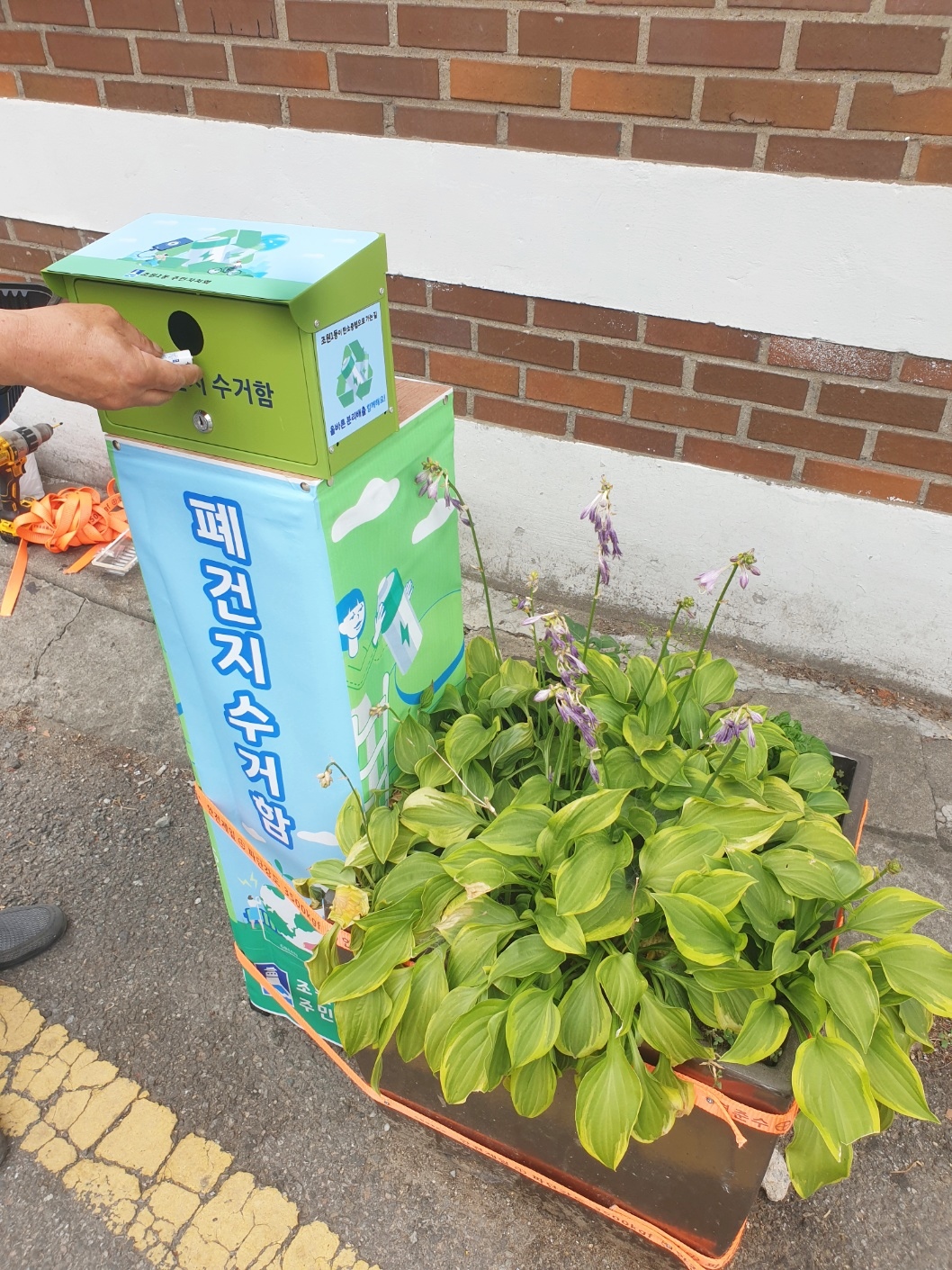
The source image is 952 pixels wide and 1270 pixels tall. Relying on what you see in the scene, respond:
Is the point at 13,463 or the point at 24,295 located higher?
the point at 24,295

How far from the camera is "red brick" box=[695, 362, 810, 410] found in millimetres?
2494

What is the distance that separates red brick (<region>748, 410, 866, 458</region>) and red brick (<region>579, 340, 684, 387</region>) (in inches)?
10.3

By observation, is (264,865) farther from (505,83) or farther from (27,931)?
(505,83)

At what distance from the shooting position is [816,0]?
206 cm

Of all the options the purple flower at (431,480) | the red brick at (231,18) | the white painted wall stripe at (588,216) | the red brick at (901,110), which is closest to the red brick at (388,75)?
the white painted wall stripe at (588,216)

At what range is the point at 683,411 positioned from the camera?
267cm

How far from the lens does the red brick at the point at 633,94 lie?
2.27m

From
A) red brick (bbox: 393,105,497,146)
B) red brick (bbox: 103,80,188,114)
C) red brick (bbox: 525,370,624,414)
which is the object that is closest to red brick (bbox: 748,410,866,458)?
red brick (bbox: 525,370,624,414)

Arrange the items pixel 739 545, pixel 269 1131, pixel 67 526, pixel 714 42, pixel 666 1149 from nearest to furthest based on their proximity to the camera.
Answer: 1. pixel 666 1149
2. pixel 269 1131
3. pixel 714 42
4. pixel 739 545
5. pixel 67 526

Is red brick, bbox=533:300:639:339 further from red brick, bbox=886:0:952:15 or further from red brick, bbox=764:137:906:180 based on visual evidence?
red brick, bbox=886:0:952:15

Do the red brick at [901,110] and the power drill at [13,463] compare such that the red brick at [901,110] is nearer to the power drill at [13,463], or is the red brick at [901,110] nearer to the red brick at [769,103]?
the red brick at [769,103]

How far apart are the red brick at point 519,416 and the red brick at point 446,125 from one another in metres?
0.73

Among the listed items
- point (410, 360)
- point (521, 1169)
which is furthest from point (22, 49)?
point (521, 1169)

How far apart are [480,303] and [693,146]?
0.75 metres
